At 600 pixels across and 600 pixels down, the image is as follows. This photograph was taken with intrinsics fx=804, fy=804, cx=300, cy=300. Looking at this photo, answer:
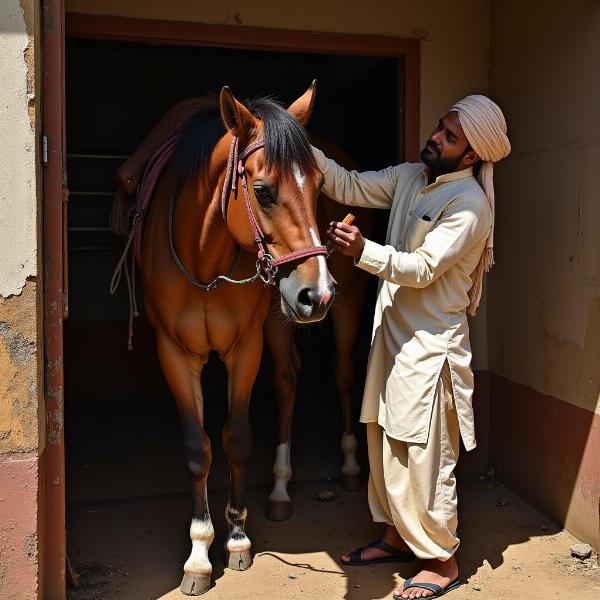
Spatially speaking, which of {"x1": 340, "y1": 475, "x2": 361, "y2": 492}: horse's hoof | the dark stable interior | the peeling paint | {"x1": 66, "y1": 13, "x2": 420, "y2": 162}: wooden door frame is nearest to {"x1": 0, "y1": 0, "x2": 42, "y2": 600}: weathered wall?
the peeling paint

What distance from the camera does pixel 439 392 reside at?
126 inches

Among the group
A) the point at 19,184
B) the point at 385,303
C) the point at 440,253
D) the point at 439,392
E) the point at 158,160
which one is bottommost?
the point at 439,392

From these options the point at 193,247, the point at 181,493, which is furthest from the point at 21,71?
the point at 181,493

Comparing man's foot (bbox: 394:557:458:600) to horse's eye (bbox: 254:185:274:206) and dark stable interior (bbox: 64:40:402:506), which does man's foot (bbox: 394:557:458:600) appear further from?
horse's eye (bbox: 254:185:274:206)

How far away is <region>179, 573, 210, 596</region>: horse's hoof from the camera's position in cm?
319

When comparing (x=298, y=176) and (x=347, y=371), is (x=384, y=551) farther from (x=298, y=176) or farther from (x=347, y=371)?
(x=298, y=176)

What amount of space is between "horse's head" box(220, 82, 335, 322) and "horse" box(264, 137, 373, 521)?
1384 millimetres

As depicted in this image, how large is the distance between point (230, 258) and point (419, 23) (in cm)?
186

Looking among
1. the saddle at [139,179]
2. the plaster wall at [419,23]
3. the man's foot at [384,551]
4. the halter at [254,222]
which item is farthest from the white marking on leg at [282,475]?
the halter at [254,222]

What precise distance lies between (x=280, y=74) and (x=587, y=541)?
5.21 metres

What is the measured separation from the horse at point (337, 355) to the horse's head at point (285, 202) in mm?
1384

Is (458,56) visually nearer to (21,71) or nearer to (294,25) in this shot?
(294,25)

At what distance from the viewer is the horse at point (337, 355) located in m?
4.16

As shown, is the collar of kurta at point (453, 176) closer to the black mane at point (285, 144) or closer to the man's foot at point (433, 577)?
the black mane at point (285, 144)
